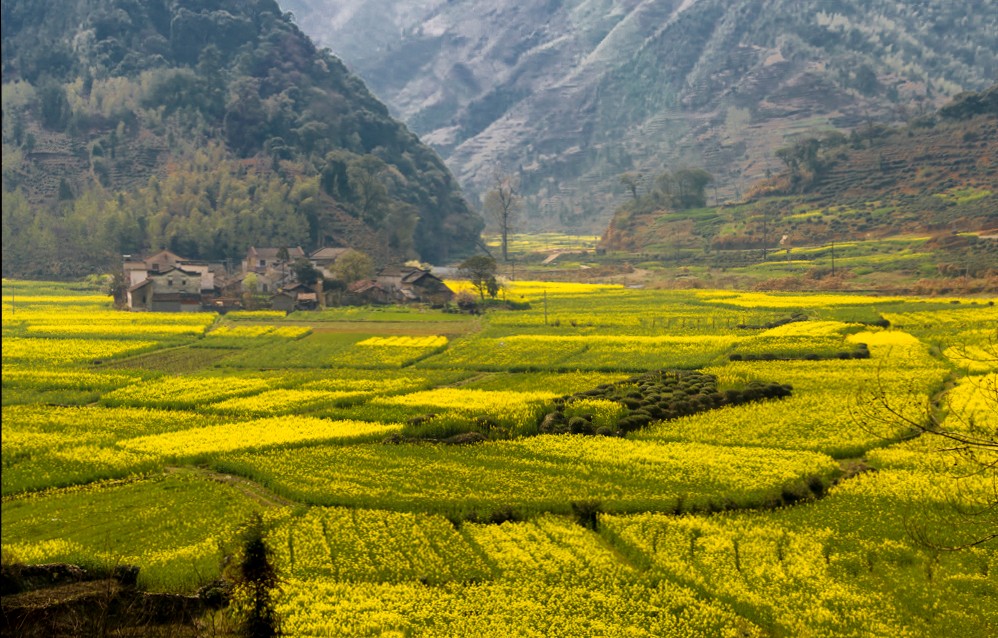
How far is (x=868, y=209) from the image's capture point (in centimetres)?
11838

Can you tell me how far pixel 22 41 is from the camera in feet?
448

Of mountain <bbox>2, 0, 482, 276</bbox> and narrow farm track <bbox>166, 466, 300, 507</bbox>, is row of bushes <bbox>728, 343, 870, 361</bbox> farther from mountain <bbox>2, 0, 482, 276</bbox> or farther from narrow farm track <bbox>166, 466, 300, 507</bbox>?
mountain <bbox>2, 0, 482, 276</bbox>

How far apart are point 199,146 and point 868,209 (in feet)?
324

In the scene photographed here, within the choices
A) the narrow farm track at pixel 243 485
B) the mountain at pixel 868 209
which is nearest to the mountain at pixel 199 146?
the mountain at pixel 868 209

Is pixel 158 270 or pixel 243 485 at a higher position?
pixel 158 270

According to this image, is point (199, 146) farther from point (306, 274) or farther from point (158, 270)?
point (306, 274)

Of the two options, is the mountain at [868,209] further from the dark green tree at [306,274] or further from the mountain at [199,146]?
the dark green tree at [306,274]

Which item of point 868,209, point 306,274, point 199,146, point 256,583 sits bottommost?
point 256,583

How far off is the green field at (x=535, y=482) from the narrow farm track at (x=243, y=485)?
0.42 feet

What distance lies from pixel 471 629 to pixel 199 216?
103854 millimetres

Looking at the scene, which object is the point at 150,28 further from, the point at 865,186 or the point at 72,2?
the point at 865,186

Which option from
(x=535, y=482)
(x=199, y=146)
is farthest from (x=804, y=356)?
(x=199, y=146)

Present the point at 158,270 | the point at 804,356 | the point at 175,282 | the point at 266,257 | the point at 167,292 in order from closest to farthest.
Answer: the point at 804,356
the point at 167,292
the point at 175,282
the point at 158,270
the point at 266,257

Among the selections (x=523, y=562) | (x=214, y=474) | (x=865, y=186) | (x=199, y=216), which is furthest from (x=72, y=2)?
(x=523, y=562)
